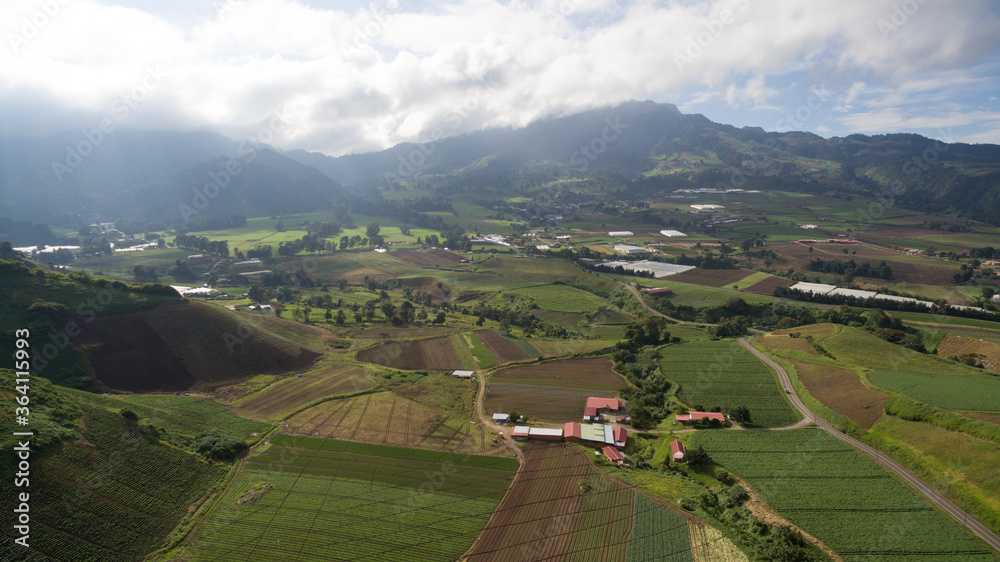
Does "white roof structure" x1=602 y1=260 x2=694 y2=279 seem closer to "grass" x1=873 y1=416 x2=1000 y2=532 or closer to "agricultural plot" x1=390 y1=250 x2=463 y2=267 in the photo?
"agricultural plot" x1=390 y1=250 x2=463 y2=267

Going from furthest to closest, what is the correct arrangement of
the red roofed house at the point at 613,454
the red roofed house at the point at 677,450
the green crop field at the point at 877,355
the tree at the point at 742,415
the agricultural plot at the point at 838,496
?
the green crop field at the point at 877,355, the tree at the point at 742,415, the red roofed house at the point at 613,454, the red roofed house at the point at 677,450, the agricultural plot at the point at 838,496

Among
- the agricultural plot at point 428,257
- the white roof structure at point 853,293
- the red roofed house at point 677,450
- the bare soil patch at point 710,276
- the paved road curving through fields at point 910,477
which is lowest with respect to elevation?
the red roofed house at point 677,450

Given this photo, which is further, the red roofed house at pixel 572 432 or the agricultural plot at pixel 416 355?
the agricultural plot at pixel 416 355

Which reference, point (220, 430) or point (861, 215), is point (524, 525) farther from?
point (861, 215)

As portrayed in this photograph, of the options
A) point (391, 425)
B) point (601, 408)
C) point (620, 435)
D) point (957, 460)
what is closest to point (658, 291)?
point (601, 408)

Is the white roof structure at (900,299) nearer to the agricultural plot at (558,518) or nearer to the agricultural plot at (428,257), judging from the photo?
the agricultural plot at (558,518)

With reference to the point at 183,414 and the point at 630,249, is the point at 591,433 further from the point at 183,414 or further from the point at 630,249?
the point at 630,249

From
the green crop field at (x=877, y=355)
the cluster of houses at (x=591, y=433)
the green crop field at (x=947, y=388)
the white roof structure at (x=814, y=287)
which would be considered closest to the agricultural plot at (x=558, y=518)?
the cluster of houses at (x=591, y=433)
